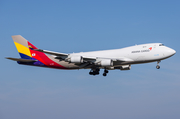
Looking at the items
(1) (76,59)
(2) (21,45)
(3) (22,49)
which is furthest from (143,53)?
(2) (21,45)

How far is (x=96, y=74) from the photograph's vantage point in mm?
49656

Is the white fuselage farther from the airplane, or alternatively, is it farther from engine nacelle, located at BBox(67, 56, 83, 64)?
engine nacelle, located at BBox(67, 56, 83, 64)

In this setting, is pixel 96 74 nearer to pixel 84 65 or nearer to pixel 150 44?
pixel 84 65

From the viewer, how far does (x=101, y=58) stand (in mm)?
45219

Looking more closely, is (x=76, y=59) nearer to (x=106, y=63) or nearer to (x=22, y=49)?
(x=106, y=63)

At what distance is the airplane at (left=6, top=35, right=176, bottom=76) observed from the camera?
42.9m

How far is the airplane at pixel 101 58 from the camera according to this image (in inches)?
1690

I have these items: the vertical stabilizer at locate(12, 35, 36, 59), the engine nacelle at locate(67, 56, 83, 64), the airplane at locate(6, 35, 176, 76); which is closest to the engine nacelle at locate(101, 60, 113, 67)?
the airplane at locate(6, 35, 176, 76)

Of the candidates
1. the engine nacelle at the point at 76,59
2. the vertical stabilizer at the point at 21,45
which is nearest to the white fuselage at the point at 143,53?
the engine nacelle at the point at 76,59

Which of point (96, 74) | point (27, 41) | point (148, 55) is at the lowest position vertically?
point (96, 74)

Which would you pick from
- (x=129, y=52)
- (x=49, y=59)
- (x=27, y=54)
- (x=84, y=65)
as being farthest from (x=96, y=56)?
(x=27, y=54)

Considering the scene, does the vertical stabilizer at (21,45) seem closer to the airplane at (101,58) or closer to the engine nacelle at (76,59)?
the airplane at (101,58)

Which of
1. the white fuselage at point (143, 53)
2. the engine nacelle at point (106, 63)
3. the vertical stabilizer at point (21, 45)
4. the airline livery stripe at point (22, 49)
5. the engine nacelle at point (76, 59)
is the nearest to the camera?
the white fuselage at point (143, 53)

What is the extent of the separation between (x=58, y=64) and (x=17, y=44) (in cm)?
1022
